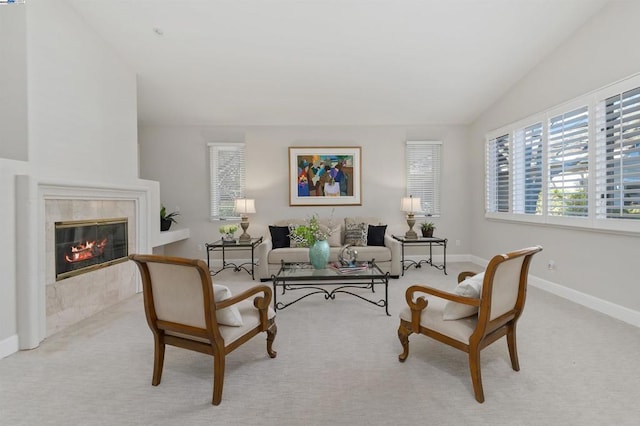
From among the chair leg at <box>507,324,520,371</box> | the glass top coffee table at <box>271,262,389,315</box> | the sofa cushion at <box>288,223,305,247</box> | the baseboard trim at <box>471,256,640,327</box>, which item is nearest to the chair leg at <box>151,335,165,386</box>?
the glass top coffee table at <box>271,262,389,315</box>

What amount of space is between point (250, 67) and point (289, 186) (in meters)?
2.29

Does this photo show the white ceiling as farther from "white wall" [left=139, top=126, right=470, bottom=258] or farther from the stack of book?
the stack of book

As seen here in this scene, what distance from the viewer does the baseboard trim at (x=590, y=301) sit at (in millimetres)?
3082

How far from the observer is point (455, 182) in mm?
6184

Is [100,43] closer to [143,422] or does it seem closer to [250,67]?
[250,67]

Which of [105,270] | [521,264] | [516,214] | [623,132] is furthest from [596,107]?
[105,270]

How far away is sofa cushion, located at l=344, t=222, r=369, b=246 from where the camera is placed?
531 centimetres

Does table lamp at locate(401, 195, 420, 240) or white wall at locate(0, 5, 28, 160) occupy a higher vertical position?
white wall at locate(0, 5, 28, 160)

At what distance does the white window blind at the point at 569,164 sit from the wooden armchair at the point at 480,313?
7.56 feet

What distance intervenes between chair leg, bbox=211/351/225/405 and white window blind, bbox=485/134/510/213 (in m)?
5.03

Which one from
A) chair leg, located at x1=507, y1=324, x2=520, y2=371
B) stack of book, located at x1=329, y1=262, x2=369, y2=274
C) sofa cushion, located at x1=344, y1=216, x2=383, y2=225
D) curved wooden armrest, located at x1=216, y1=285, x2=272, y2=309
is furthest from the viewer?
sofa cushion, located at x1=344, y1=216, x2=383, y2=225

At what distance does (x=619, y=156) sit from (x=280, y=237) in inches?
178

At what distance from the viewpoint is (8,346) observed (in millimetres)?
2547

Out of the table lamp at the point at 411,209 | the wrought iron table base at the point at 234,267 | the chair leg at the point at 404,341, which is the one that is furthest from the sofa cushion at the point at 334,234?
the chair leg at the point at 404,341
